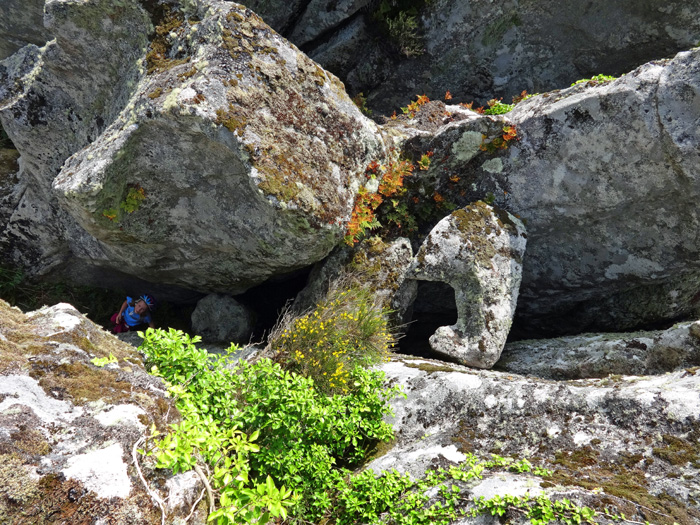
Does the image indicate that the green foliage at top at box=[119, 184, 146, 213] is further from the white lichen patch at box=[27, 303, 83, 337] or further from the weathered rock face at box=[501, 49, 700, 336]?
the weathered rock face at box=[501, 49, 700, 336]

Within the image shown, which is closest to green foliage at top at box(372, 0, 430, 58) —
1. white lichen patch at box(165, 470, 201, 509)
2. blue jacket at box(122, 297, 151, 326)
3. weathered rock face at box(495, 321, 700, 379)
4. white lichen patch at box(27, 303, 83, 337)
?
weathered rock face at box(495, 321, 700, 379)

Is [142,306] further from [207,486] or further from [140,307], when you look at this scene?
[207,486]

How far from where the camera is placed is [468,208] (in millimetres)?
7703

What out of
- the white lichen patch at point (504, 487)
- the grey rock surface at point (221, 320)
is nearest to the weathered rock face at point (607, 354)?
the white lichen patch at point (504, 487)

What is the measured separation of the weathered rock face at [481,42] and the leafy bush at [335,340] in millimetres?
6527

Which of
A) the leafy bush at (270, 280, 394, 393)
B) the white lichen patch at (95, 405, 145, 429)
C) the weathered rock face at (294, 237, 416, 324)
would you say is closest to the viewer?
the white lichen patch at (95, 405, 145, 429)

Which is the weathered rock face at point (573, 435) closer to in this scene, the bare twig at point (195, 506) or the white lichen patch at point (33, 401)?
the bare twig at point (195, 506)

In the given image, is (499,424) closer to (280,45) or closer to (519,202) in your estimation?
(519,202)

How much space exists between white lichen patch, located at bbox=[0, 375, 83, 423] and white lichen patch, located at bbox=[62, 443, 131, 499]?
0.43m

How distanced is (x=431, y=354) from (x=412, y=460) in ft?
13.4

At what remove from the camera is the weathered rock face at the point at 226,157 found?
20.2ft

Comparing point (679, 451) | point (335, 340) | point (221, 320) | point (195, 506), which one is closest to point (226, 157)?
point (335, 340)

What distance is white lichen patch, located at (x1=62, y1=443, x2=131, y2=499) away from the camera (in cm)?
280

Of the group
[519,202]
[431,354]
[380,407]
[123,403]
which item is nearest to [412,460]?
[380,407]
